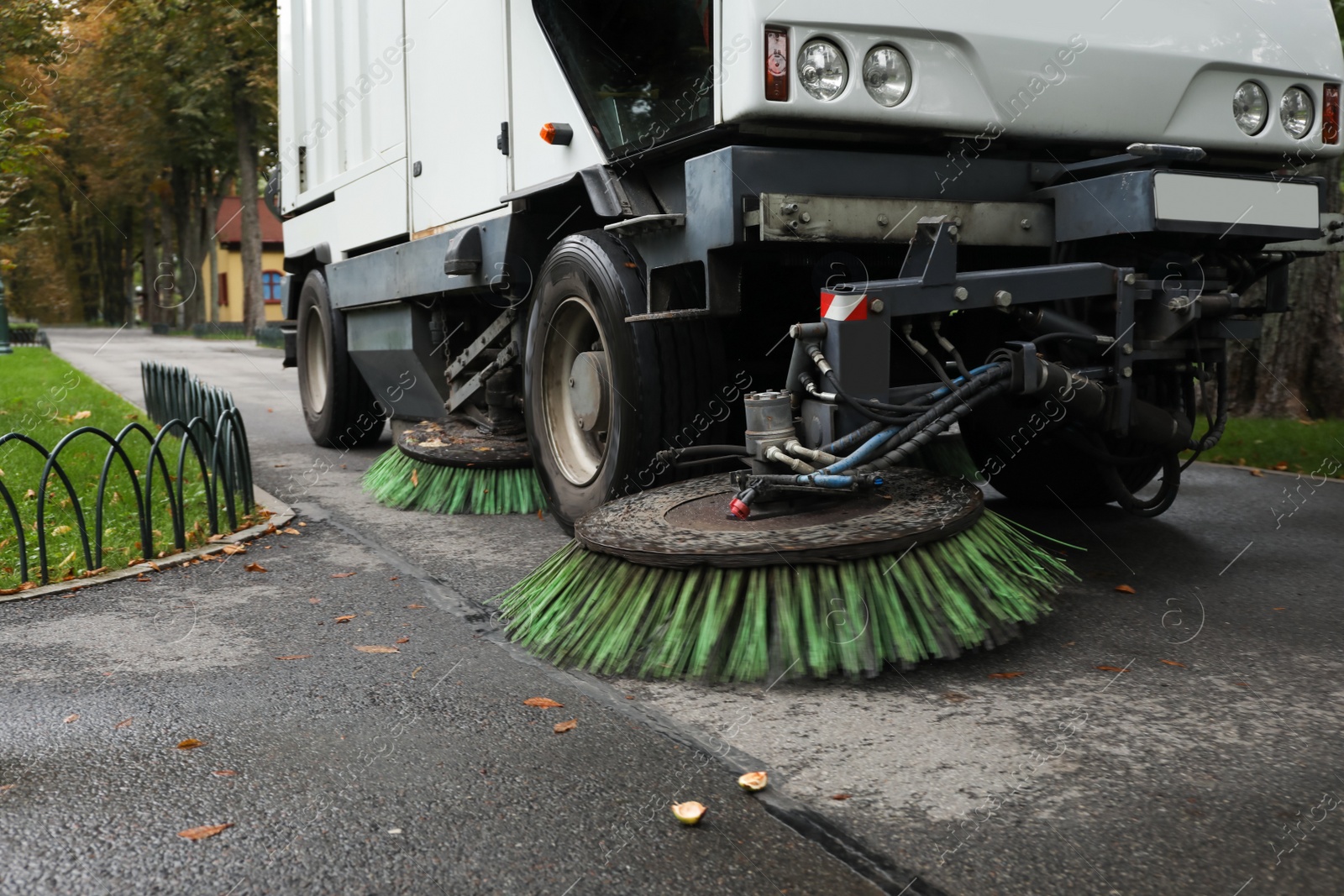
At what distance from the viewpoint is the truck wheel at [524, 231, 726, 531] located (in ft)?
13.5

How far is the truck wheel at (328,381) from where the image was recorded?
26.8 ft

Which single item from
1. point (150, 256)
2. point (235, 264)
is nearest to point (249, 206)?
point (150, 256)

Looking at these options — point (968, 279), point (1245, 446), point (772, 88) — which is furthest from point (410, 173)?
point (1245, 446)

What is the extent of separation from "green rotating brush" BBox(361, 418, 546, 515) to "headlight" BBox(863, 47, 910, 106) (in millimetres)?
2705

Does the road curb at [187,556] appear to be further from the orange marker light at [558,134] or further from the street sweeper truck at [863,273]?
the orange marker light at [558,134]

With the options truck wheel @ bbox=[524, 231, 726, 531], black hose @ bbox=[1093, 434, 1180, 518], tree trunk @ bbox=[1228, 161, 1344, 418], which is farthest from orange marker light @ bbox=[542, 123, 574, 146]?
tree trunk @ bbox=[1228, 161, 1344, 418]

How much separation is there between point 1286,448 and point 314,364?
6.75 m

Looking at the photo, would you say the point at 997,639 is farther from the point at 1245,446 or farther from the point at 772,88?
the point at 1245,446

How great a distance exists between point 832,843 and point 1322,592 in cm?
254

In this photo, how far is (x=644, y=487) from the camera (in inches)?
167

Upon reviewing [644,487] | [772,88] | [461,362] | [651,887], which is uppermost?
[772,88]

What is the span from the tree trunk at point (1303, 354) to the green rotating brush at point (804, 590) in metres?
6.00

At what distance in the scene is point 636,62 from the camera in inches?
175

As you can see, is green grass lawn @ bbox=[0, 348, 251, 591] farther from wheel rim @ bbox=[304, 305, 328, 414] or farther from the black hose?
the black hose
